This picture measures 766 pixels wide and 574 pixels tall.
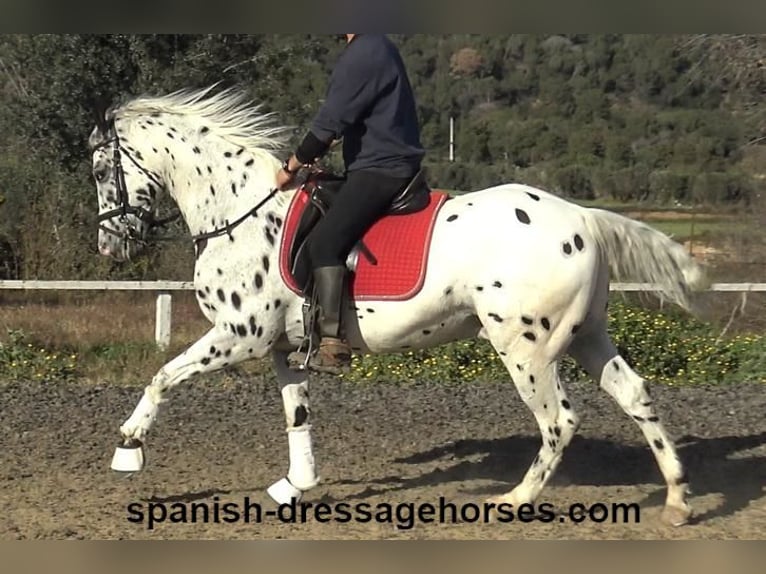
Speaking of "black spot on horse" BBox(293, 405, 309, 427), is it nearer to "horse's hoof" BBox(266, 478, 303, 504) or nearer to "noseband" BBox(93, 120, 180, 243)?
"horse's hoof" BBox(266, 478, 303, 504)

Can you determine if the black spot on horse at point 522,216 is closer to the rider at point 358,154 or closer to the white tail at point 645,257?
the white tail at point 645,257

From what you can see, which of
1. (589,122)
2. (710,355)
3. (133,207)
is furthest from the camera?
(589,122)

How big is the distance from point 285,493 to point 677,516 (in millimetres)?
2209

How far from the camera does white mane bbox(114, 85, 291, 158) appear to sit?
20.7ft

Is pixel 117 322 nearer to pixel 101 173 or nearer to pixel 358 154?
pixel 101 173

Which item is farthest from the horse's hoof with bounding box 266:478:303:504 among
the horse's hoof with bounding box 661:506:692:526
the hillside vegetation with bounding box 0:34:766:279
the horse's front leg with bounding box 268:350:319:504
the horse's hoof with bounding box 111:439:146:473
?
the hillside vegetation with bounding box 0:34:766:279

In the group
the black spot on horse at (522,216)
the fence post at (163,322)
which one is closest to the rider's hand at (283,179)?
the black spot on horse at (522,216)

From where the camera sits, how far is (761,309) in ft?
42.9

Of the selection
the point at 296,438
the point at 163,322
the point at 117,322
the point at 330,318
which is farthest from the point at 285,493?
the point at 117,322

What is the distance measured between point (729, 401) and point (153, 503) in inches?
218

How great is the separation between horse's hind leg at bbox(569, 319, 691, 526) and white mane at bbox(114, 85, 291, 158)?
216cm

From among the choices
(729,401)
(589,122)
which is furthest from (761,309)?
(589,122)

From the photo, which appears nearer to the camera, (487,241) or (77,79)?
(487,241)

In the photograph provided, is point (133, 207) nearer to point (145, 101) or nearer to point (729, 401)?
point (145, 101)
